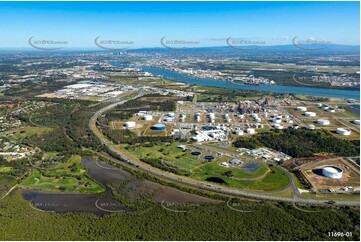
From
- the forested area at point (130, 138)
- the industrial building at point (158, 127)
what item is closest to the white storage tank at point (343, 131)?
the forested area at point (130, 138)

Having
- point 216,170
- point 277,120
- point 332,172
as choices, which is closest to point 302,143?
point 332,172

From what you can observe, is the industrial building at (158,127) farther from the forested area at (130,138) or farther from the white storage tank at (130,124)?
the forested area at (130,138)

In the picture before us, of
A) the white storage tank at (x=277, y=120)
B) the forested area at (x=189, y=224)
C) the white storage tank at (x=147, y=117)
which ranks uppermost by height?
the white storage tank at (x=277, y=120)

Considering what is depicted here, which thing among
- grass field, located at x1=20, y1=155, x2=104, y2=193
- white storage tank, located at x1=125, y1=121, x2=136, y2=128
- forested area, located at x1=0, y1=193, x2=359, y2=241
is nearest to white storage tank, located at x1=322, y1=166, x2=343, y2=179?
forested area, located at x1=0, y1=193, x2=359, y2=241

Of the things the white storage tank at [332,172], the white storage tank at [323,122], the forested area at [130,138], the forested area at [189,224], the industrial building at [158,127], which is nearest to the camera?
the forested area at [189,224]

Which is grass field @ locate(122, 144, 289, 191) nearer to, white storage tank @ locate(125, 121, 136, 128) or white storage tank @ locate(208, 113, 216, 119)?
white storage tank @ locate(125, 121, 136, 128)

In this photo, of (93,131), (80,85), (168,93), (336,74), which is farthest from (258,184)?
(336,74)
